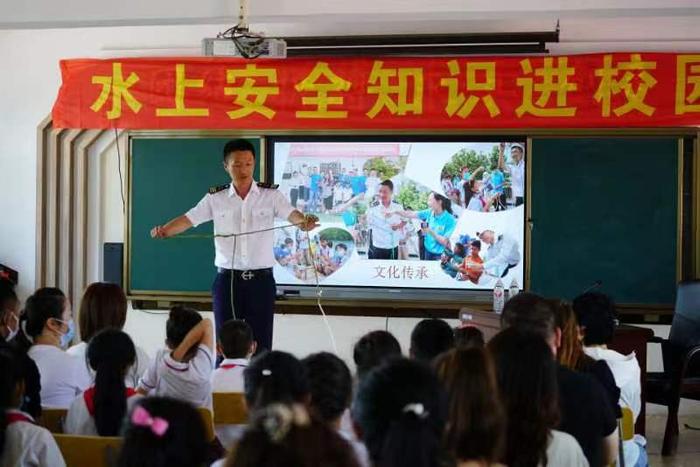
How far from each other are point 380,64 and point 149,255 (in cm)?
213

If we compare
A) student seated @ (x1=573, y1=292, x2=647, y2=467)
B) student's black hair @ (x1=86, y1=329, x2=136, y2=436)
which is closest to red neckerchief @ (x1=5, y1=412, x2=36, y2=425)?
student's black hair @ (x1=86, y1=329, x2=136, y2=436)

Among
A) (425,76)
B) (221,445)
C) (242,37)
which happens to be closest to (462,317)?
(425,76)

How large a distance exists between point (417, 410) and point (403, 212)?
15.9 ft

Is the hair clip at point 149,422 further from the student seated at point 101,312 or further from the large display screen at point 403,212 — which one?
the large display screen at point 403,212

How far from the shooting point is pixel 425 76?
20.7 ft

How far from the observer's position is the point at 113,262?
679cm

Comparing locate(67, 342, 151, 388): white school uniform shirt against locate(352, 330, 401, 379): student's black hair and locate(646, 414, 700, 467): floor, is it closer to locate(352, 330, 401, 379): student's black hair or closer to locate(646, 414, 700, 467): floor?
locate(352, 330, 401, 379): student's black hair

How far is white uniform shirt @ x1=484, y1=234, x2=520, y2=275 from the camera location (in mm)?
6371

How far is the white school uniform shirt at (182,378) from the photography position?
363 centimetres

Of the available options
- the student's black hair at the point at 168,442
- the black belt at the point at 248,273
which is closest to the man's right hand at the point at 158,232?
the black belt at the point at 248,273

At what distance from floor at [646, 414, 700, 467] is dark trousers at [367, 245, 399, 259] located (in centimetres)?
200

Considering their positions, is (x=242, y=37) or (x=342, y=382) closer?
(x=342, y=382)

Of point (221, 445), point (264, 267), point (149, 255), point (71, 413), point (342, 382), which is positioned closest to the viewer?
point (342, 382)

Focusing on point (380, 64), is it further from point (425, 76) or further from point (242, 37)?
point (242, 37)
